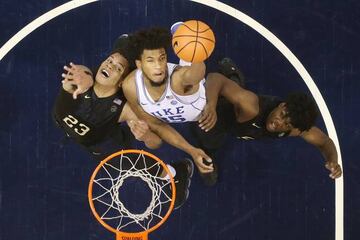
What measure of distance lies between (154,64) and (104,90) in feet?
1.85

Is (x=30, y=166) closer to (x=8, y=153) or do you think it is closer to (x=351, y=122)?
(x=8, y=153)

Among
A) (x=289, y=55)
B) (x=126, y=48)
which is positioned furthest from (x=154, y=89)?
(x=289, y=55)

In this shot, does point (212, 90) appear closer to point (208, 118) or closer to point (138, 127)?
point (208, 118)

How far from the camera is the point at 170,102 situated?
14.8 ft

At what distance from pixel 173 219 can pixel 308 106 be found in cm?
152

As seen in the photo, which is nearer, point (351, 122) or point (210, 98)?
point (210, 98)

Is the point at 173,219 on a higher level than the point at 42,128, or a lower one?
lower

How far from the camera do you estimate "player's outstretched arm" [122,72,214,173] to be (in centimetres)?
464

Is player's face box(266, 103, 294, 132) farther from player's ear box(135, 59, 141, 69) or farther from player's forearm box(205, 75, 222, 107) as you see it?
player's ear box(135, 59, 141, 69)

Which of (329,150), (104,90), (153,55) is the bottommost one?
(329,150)

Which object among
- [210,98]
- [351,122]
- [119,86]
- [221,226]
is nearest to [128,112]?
[119,86]

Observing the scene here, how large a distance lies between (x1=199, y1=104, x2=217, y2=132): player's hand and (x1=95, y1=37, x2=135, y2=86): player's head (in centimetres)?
70

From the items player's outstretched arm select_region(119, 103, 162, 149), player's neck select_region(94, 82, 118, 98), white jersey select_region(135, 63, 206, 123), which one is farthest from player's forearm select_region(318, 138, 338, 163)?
player's neck select_region(94, 82, 118, 98)

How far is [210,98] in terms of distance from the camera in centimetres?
459
